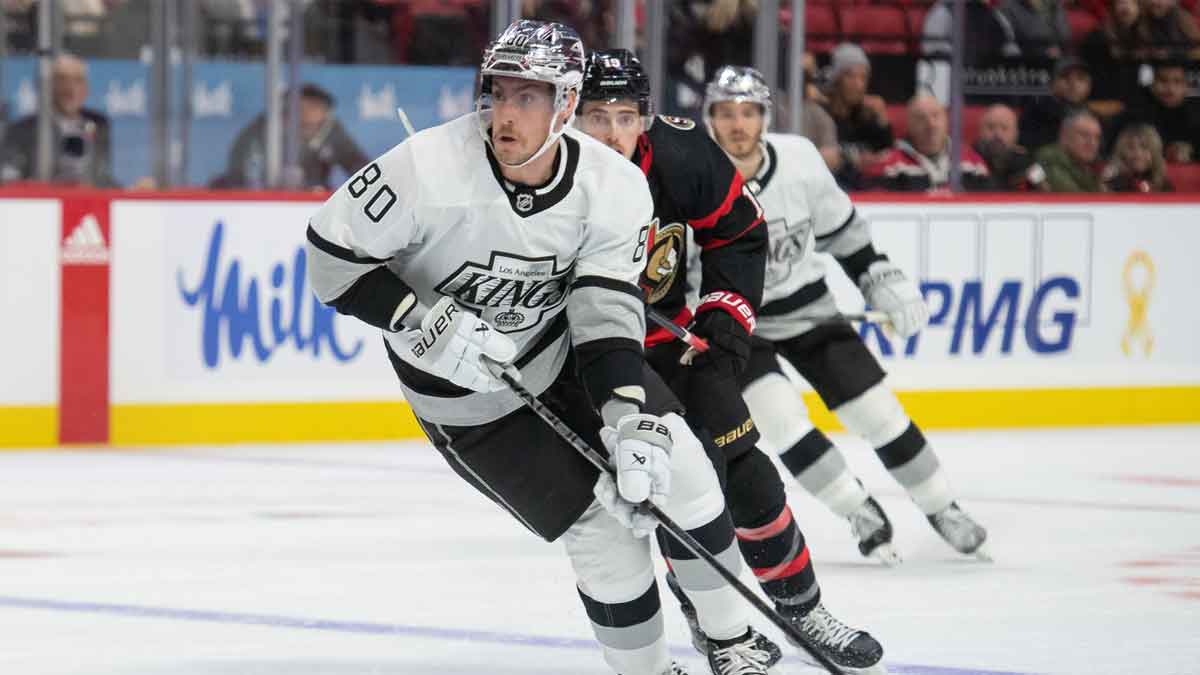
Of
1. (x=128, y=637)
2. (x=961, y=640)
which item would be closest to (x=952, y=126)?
(x=961, y=640)

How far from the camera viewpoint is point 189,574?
4738 millimetres

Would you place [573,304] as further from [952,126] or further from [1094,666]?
[952,126]

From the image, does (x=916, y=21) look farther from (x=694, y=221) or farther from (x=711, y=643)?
(x=711, y=643)

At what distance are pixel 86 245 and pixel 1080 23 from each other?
4049 millimetres

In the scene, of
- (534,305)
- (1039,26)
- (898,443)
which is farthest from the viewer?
(1039,26)

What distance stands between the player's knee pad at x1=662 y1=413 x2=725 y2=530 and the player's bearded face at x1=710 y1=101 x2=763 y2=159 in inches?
55.3

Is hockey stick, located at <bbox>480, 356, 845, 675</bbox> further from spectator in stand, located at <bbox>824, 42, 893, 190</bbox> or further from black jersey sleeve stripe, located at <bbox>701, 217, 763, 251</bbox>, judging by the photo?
spectator in stand, located at <bbox>824, 42, 893, 190</bbox>

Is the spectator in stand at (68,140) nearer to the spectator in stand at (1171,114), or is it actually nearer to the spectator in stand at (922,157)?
the spectator in stand at (922,157)

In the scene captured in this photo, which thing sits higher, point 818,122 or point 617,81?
point 617,81

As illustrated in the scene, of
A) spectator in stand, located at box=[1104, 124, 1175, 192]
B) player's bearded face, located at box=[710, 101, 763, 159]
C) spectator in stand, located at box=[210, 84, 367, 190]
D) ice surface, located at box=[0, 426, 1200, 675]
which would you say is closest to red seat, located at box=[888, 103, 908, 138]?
spectator in stand, located at box=[1104, 124, 1175, 192]

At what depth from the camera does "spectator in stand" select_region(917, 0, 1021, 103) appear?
776 centimetres

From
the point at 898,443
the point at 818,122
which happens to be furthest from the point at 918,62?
the point at 898,443

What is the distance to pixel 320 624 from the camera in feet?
13.6

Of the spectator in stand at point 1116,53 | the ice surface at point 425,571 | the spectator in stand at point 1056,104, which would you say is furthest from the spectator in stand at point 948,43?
the ice surface at point 425,571
